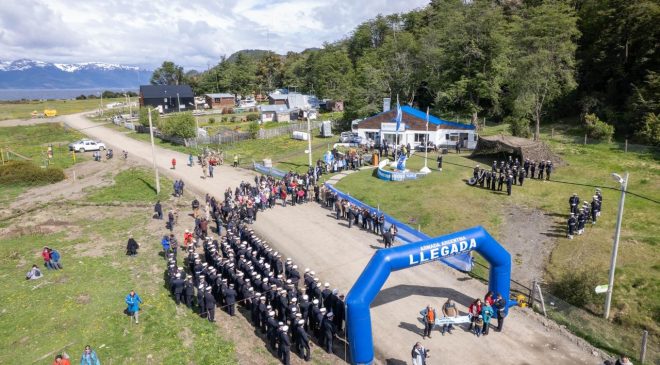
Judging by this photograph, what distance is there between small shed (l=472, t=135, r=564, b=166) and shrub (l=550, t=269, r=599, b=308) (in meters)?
15.4

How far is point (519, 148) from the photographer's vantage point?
104 ft

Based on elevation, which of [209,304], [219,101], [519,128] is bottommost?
[209,304]

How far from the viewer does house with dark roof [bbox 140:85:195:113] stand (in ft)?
289

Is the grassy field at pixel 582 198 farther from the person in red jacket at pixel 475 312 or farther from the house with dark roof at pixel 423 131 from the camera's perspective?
the person in red jacket at pixel 475 312

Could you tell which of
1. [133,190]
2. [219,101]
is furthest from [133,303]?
[219,101]

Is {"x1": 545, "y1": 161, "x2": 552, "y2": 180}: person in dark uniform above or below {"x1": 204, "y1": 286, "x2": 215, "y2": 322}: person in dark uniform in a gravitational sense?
above

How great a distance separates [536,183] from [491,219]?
7.56 metres

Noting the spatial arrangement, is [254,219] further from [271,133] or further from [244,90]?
[244,90]

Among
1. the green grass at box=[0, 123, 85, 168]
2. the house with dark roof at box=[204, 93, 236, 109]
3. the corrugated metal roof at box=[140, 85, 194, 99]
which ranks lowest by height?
the green grass at box=[0, 123, 85, 168]

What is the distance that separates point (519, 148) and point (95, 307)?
95.8ft

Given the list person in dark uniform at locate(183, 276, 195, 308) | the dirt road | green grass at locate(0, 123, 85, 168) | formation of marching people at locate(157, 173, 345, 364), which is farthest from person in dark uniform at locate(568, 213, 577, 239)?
green grass at locate(0, 123, 85, 168)

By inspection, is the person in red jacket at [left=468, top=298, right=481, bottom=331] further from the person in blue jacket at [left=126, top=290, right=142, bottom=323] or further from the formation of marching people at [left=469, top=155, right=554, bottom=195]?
the formation of marching people at [left=469, top=155, right=554, bottom=195]

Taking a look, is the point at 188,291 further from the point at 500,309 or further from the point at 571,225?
the point at 571,225

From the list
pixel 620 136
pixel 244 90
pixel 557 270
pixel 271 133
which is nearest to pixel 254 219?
pixel 557 270
